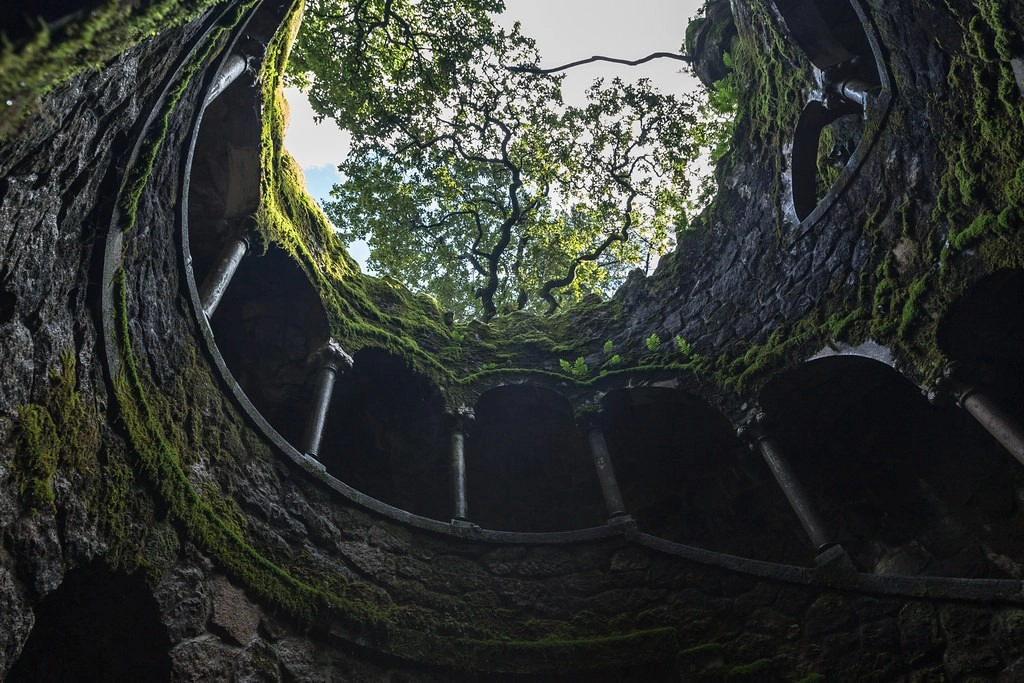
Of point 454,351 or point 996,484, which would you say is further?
point 454,351

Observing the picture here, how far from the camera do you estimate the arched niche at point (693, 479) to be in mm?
8922

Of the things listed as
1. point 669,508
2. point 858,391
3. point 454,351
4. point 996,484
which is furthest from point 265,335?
point 996,484

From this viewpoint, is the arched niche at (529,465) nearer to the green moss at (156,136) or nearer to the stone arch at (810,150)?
the stone arch at (810,150)

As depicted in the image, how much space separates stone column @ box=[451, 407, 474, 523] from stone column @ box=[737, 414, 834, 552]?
371cm

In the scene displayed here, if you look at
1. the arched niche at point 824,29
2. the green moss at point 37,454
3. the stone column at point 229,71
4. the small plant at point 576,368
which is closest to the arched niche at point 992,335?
the arched niche at point 824,29

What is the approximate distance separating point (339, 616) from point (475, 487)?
509 centimetres

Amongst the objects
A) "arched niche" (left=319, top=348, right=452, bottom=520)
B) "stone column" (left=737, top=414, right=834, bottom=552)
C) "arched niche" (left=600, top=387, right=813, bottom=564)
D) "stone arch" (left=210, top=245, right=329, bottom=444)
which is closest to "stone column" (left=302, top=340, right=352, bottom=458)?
"stone arch" (left=210, top=245, right=329, bottom=444)

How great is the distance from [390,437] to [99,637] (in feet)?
19.4

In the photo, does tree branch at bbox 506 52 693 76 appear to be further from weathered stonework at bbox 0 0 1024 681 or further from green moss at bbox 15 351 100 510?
green moss at bbox 15 351 100 510

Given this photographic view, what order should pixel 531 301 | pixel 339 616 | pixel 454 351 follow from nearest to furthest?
pixel 339 616, pixel 454 351, pixel 531 301

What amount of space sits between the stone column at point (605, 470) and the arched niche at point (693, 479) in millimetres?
391

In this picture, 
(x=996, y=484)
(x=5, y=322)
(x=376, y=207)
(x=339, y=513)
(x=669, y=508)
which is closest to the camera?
(x=5, y=322)

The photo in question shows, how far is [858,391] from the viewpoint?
7.87 meters

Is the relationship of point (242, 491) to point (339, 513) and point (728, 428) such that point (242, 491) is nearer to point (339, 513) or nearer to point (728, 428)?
point (339, 513)
